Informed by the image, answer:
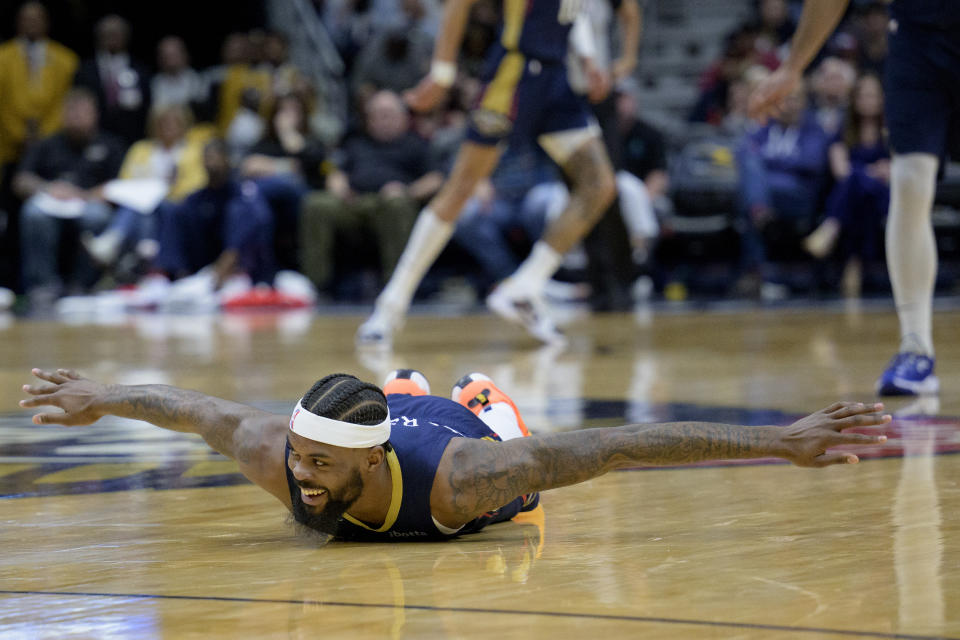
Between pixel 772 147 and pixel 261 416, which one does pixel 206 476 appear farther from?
pixel 772 147

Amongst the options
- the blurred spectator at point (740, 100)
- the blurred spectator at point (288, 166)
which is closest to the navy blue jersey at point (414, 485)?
the blurred spectator at point (740, 100)

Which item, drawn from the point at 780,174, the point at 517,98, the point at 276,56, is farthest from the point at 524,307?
the point at 276,56

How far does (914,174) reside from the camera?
4059mm

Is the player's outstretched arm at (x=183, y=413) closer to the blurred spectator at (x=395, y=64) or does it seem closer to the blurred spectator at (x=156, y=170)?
the blurred spectator at (x=156, y=170)

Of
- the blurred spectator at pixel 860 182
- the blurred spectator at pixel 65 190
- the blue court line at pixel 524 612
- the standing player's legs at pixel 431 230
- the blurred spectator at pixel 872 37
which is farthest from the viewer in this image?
the blurred spectator at pixel 65 190

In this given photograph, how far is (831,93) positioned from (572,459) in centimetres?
848

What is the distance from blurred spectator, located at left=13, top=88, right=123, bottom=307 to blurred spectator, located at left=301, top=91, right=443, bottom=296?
197cm

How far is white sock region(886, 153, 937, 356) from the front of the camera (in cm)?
407

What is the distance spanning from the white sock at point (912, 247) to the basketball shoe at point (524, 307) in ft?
7.53

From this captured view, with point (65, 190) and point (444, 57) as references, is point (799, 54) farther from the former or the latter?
point (65, 190)

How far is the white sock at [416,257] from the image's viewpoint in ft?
20.2

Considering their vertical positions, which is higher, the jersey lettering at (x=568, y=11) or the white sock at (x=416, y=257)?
the jersey lettering at (x=568, y=11)

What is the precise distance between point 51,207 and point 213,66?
3.50m

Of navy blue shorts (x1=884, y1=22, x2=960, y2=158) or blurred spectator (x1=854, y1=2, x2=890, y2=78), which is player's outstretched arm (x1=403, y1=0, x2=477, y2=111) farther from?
blurred spectator (x1=854, y1=2, x2=890, y2=78)
